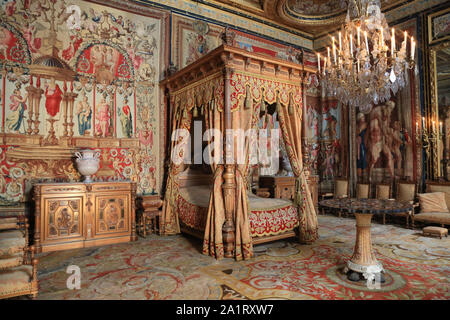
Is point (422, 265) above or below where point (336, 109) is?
below

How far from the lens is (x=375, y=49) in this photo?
5.22 meters

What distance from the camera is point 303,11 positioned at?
8523 mm

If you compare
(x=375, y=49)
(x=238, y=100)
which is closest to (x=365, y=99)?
(x=375, y=49)

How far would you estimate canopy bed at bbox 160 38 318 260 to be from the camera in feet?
15.6

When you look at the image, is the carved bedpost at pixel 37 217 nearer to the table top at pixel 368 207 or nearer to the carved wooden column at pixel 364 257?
the table top at pixel 368 207

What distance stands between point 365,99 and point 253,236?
351 cm

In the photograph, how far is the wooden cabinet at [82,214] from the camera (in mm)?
5051

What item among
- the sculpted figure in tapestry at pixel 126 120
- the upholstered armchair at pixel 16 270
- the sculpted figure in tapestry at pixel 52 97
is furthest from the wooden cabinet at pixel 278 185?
the upholstered armchair at pixel 16 270

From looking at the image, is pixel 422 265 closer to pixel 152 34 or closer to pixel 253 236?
pixel 253 236

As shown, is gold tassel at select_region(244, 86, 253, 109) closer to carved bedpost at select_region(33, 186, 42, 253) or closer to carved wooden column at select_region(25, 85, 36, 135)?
carved bedpost at select_region(33, 186, 42, 253)

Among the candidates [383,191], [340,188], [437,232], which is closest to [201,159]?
[340,188]

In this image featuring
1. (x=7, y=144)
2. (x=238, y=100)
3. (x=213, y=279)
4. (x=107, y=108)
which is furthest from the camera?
(x=107, y=108)

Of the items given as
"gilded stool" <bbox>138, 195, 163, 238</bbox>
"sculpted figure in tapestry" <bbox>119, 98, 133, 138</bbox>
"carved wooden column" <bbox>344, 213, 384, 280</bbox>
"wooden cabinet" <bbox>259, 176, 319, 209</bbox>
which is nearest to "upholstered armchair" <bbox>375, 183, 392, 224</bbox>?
"wooden cabinet" <bbox>259, 176, 319, 209</bbox>

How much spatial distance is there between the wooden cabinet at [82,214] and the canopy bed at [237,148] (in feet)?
3.03
